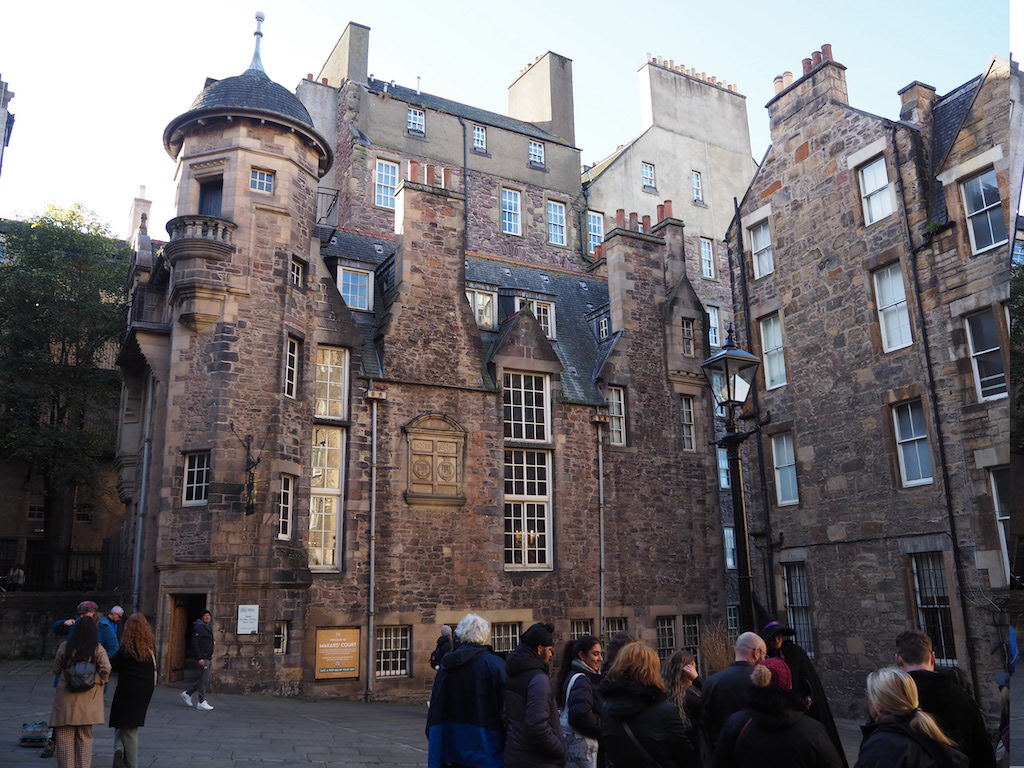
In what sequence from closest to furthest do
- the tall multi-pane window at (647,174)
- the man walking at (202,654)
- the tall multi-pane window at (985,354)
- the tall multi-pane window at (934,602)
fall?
1. the man walking at (202,654)
2. the tall multi-pane window at (985,354)
3. the tall multi-pane window at (934,602)
4. the tall multi-pane window at (647,174)

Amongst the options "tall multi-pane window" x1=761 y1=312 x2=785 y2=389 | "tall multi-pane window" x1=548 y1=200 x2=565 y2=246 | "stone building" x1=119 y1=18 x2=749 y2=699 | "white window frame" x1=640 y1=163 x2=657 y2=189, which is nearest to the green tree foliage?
"stone building" x1=119 y1=18 x2=749 y2=699

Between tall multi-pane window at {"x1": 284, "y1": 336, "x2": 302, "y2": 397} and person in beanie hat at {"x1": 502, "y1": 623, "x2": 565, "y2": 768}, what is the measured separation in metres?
15.6

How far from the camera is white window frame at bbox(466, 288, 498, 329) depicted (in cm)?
2530

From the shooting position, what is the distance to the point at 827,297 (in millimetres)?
19953

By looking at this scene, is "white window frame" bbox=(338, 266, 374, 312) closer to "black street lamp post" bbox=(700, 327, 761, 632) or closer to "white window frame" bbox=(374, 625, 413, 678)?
"white window frame" bbox=(374, 625, 413, 678)

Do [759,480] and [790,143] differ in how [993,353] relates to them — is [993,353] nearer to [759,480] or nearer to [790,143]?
[759,480]

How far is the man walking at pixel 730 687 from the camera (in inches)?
238

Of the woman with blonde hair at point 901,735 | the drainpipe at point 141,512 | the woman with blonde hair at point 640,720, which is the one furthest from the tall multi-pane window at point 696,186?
the woman with blonde hair at point 901,735

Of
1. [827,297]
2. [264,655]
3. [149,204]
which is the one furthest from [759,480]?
[149,204]

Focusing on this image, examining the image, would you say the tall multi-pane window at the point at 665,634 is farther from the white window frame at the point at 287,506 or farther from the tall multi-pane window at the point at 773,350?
the white window frame at the point at 287,506

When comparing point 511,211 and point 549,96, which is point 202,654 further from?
point 549,96

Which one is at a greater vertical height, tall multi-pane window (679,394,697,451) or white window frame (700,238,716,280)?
white window frame (700,238,716,280)

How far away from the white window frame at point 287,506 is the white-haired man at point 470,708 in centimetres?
1435

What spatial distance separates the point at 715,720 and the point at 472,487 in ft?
54.7
